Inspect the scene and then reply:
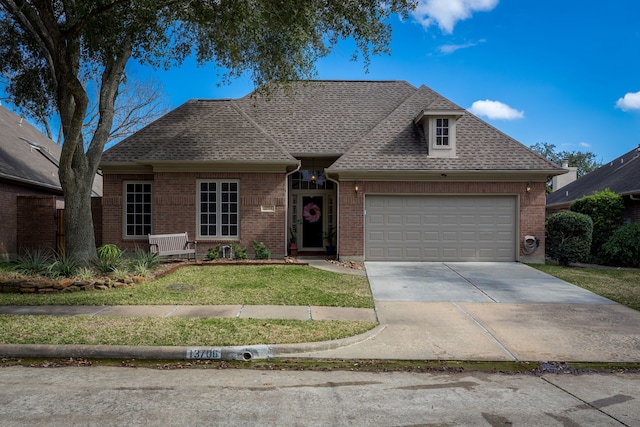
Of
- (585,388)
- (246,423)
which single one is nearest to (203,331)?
(246,423)

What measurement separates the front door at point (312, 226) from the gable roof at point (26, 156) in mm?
10364

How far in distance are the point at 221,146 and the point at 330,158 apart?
13.7 ft

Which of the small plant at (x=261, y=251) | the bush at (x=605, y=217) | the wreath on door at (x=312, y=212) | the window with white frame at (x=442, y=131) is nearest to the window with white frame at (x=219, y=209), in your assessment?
the small plant at (x=261, y=251)

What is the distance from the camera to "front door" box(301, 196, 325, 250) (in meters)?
17.1

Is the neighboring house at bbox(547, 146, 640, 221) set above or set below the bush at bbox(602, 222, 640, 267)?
above

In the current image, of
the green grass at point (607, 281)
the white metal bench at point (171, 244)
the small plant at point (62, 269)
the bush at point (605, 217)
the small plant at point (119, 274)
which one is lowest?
the green grass at point (607, 281)

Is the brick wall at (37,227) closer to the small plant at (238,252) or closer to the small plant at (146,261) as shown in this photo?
the small plant at (146,261)

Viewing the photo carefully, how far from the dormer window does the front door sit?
15.4 ft

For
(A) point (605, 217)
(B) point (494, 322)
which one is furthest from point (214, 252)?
(A) point (605, 217)

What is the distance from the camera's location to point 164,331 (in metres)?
6.41

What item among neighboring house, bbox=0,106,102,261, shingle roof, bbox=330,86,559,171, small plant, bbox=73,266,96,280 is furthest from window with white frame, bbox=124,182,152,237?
shingle roof, bbox=330,86,559,171

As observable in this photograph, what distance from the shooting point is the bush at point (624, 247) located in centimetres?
1524

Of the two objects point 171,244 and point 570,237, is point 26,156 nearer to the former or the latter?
point 171,244

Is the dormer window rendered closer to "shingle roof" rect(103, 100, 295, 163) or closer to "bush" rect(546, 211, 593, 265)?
"bush" rect(546, 211, 593, 265)
